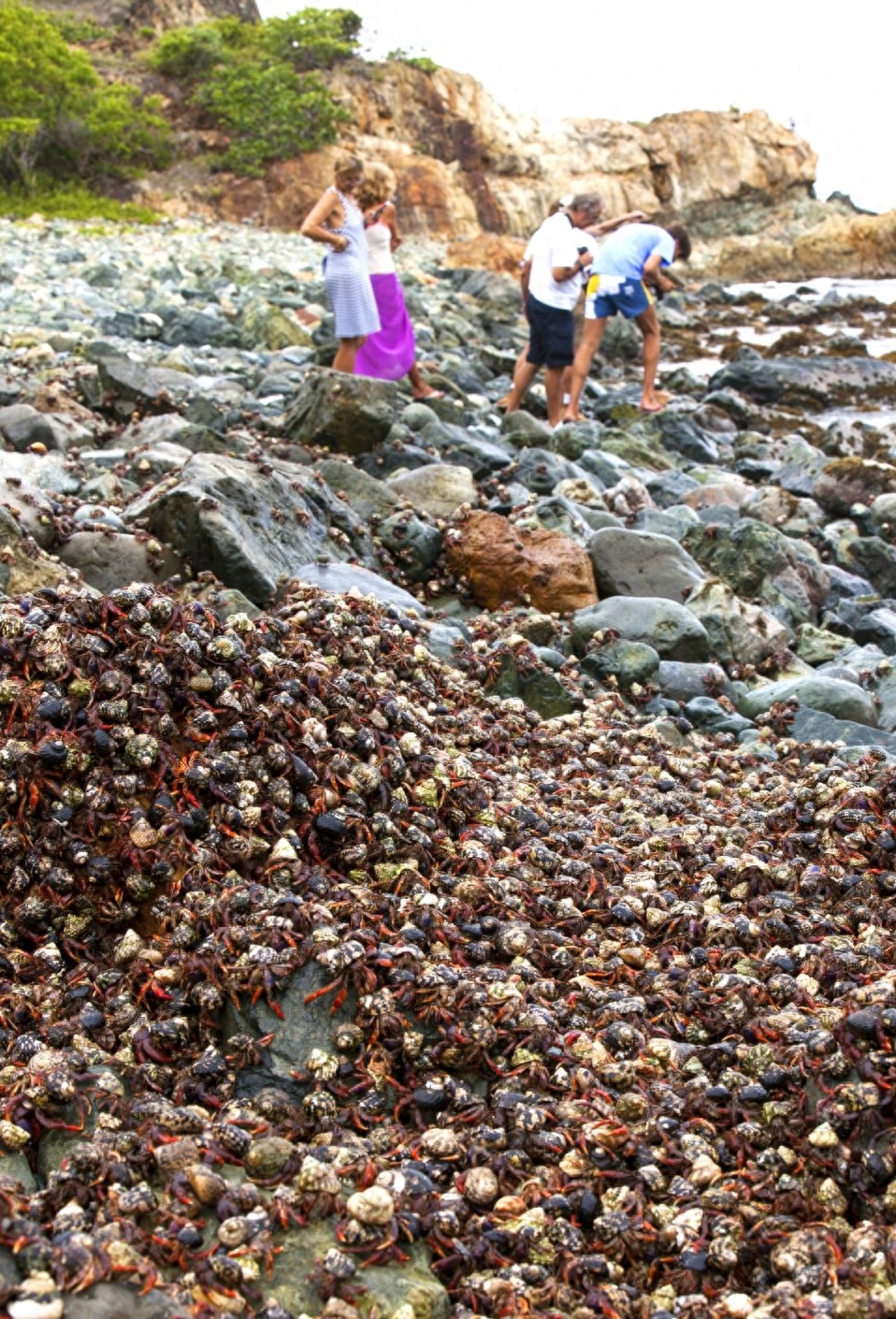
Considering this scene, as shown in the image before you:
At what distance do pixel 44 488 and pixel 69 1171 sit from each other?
5341 mm

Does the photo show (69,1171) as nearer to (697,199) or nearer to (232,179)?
(232,179)

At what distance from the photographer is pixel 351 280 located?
399 inches

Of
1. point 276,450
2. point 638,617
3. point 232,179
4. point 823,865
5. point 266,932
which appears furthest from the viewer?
point 232,179

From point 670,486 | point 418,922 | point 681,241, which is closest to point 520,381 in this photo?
point 670,486

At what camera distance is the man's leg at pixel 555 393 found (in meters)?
12.3

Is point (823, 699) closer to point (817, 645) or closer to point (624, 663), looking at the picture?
point (624, 663)

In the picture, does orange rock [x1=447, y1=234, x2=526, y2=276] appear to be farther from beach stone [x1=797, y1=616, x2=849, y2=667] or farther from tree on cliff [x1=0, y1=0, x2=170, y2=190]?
beach stone [x1=797, y1=616, x2=849, y2=667]

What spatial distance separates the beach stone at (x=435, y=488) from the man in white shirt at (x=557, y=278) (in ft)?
11.7

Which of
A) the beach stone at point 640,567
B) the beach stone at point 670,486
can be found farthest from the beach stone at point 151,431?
the beach stone at point 670,486

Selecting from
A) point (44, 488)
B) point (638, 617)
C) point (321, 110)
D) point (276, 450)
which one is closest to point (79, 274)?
point (276, 450)

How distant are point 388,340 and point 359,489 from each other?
3866 mm

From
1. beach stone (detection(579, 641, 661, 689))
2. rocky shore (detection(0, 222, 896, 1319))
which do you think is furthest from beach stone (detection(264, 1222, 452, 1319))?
beach stone (detection(579, 641, 661, 689))

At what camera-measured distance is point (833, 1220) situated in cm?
254

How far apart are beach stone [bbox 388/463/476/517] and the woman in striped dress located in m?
2.33
